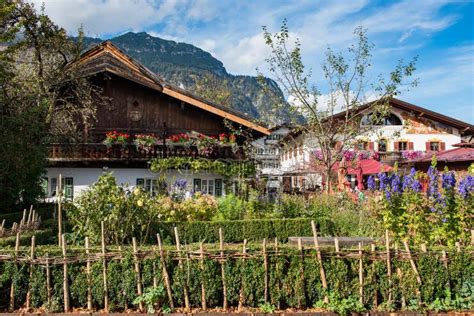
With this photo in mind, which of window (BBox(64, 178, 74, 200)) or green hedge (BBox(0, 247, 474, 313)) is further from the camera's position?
window (BBox(64, 178, 74, 200))

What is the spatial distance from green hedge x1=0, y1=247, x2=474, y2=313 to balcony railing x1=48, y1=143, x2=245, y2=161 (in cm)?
1450

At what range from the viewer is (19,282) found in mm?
7863

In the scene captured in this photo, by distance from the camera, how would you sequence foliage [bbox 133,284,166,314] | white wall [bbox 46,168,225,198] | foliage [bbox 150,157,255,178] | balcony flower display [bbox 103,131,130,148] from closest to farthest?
1. foliage [bbox 133,284,166,314]
2. foliage [bbox 150,157,255,178]
3. balcony flower display [bbox 103,131,130,148]
4. white wall [bbox 46,168,225,198]

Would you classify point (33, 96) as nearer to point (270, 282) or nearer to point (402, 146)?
point (270, 282)

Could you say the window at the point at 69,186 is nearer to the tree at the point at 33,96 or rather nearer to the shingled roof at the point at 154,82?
the tree at the point at 33,96

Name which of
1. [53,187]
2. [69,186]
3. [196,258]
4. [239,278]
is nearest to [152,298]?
[196,258]

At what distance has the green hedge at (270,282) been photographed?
7852mm

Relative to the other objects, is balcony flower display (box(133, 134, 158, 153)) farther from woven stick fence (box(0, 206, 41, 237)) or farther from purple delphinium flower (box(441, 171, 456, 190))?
purple delphinium flower (box(441, 171, 456, 190))

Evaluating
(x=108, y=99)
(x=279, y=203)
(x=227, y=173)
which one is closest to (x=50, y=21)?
(x=108, y=99)

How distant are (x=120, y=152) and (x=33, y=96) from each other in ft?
15.5

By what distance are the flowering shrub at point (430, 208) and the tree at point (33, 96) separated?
10682 mm

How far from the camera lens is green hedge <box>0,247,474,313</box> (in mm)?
7852

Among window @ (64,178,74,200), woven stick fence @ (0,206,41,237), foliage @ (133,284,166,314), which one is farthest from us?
window @ (64,178,74,200)

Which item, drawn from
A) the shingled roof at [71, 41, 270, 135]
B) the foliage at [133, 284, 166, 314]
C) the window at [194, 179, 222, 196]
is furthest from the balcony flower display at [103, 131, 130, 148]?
the foliage at [133, 284, 166, 314]
